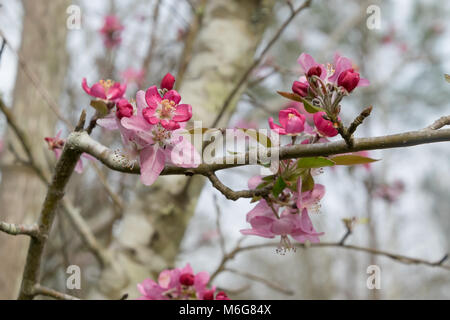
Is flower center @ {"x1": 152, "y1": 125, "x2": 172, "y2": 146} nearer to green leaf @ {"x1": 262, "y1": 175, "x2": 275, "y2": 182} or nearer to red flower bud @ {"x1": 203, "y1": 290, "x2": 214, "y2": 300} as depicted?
green leaf @ {"x1": 262, "y1": 175, "x2": 275, "y2": 182}

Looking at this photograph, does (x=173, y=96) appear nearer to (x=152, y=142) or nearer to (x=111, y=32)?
(x=152, y=142)

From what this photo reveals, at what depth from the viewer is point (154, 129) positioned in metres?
0.64

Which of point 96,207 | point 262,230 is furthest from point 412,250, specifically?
point 262,230

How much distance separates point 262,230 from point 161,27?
9.09 ft

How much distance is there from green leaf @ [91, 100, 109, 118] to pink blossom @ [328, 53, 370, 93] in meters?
0.38

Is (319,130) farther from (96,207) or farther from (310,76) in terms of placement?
(96,207)

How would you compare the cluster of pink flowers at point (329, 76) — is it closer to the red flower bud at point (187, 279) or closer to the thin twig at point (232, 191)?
the thin twig at point (232, 191)

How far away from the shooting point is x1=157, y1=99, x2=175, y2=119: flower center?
2.06ft

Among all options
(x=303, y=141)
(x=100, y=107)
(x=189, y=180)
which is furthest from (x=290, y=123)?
(x=189, y=180)

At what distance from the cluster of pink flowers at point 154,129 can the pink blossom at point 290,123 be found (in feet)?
0.52

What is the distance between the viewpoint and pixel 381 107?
545cm

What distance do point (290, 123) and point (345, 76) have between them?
11 cm

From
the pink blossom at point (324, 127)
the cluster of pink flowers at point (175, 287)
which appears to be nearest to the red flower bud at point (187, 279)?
the cluster of pink flowers at point (175, 287)

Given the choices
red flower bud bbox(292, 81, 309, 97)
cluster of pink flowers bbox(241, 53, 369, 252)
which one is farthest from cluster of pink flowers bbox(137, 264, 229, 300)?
red flower bud bbox(292, 81, 309, 97)
